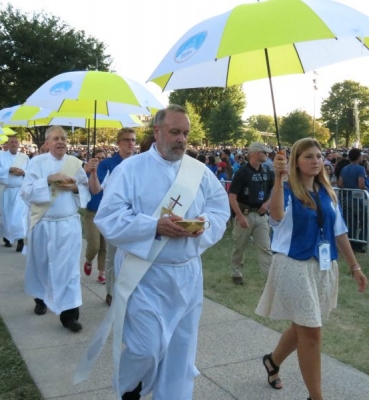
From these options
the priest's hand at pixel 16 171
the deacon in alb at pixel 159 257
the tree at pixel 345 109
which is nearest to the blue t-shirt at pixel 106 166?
the deacon in alb at pixel 159 257

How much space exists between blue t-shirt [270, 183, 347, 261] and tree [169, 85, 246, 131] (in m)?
70.6

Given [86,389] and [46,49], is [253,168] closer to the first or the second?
[86,389]

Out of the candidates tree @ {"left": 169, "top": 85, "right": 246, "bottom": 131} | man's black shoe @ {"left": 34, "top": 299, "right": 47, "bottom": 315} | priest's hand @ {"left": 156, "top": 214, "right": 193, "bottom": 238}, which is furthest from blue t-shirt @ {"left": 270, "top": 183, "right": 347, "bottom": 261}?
tree @ {"left": 169, "top": 85, "right": 246, "bottom": 131}

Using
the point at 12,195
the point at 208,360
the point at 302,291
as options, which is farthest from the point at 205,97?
the point at 302,291

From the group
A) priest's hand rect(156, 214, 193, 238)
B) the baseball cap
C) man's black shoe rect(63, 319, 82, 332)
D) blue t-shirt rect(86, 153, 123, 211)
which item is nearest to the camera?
priest's hand rect(156, 214, 193, 238)

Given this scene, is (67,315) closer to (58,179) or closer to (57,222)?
(57,222)

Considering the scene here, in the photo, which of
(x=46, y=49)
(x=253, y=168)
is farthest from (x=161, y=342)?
(x=46, y=49)

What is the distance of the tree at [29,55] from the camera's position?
27.1 metres

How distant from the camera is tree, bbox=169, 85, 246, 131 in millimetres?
74500

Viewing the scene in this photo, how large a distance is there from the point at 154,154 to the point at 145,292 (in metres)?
0.86

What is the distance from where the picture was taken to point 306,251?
357cm

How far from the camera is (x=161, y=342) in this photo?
3.17 meters

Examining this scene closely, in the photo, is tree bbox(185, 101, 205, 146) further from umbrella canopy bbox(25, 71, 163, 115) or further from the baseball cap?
umbrella canopy bbox(25, 71, 163, 115)

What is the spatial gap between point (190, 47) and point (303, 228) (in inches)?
57.9
